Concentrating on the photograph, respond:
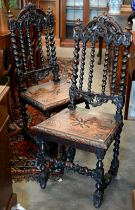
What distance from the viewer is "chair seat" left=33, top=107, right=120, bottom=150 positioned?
1588 millimetres

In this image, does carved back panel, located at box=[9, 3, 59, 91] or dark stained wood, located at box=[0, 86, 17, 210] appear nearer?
dark stained wood, located at box=[0, 86, 17, 210]

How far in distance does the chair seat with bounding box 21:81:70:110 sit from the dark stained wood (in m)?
0.63

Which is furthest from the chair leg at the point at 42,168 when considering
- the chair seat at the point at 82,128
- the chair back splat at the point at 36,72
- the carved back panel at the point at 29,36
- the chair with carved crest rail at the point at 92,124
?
the carved back panel at the point at 29,36

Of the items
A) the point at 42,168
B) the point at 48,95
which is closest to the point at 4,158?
the point at 42,168

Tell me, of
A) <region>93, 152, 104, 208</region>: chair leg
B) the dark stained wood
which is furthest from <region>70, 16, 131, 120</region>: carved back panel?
the dark stained wood

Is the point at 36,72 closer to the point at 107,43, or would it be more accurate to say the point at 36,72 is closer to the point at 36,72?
the point at 36,72

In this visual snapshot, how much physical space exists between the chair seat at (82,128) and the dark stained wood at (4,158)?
35 cm

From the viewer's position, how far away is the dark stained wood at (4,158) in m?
1.29

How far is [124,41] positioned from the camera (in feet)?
5.29

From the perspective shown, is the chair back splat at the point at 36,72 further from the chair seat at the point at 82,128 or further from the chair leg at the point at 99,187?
the chair leg at the point at 99,187

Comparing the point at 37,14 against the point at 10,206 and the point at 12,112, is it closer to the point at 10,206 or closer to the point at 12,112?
the point at 12,112

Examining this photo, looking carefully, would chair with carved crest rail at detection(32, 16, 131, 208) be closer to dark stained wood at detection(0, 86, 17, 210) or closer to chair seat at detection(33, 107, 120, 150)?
chair seat at detection(33, 107, 120, 150)

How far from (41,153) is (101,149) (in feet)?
1.40

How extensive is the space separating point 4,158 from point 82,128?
517mm
